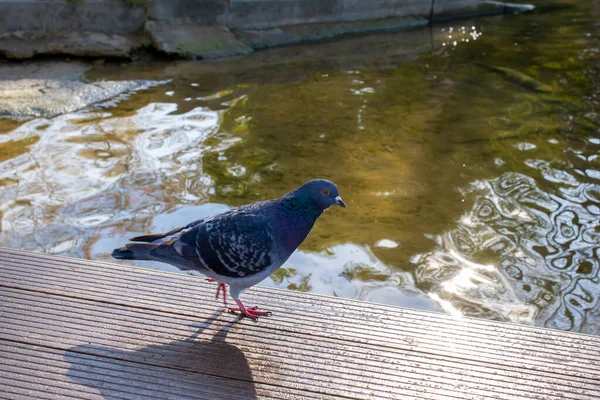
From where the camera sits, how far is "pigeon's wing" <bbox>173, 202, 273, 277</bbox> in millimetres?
2986

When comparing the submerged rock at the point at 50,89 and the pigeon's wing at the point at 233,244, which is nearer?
the pigeon's wing at the point at 233,244

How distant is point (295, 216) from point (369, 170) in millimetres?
2990

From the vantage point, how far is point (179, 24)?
9398 mm

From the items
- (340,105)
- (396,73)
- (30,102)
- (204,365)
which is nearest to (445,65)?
(396,73)

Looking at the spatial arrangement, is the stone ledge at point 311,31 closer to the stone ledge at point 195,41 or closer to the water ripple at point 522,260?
the stone ledge at point 195,41

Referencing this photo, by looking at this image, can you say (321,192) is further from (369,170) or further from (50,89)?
(50,89)

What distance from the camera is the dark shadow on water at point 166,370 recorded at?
2.55m

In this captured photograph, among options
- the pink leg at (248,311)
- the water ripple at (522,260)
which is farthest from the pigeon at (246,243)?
the water ripple at (522,260)

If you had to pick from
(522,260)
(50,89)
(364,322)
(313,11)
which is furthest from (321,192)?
(313,11)

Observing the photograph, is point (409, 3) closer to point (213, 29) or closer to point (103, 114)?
point (213, 29)

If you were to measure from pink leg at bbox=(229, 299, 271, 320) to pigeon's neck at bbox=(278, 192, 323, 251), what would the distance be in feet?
1.20

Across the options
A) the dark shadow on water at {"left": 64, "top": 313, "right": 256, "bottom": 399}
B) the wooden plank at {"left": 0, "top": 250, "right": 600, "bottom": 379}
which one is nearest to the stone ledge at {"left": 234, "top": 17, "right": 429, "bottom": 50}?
the wooden plank at {"left": 0, "top": 250, "right": 600, "bottom": 379}

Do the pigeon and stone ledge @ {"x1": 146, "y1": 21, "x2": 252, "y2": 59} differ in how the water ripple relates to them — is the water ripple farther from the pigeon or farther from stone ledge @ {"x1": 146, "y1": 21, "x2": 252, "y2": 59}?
stone ledge @ {"x1": 146, "y1": 21, "x2": 252, "y2": 59}

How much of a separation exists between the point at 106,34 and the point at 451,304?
6.79 metres
